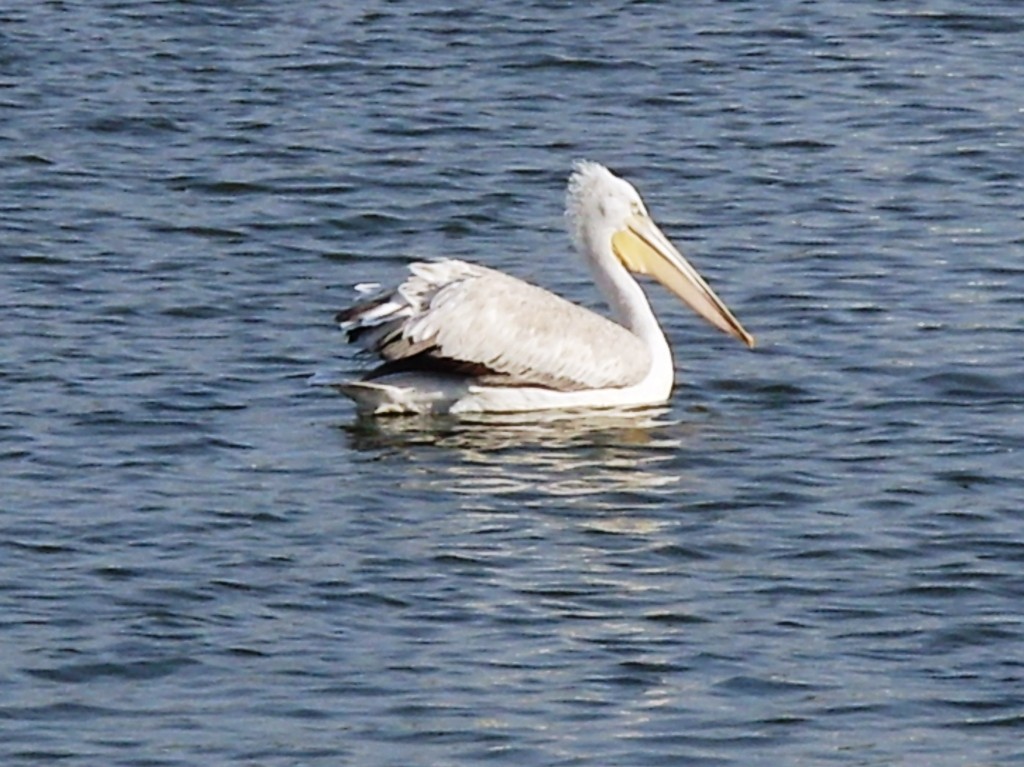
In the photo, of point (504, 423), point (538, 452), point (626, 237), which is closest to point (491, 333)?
point (504, 423)

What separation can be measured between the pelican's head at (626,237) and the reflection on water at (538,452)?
0.61m

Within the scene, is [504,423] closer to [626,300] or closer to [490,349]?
[490,349]

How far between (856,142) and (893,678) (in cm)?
621

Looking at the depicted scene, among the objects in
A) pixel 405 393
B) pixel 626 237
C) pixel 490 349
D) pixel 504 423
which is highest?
pixel 626 237

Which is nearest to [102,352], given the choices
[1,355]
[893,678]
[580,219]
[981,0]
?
[1,355]

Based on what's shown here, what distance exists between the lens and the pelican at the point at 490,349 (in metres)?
9.12

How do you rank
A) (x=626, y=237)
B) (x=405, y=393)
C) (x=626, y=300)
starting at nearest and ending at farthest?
(x=405, y=393) → (x=626, y=300) → (x=626, y=237)

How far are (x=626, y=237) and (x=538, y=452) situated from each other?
4.39 ft

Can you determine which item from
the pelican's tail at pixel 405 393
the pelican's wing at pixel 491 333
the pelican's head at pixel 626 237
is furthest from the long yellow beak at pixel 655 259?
the pelican's tail at pixel 405 393

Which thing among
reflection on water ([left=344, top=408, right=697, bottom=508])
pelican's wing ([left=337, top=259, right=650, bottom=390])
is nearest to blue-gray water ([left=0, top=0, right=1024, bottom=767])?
reflection on water ([left=344, top=408, right=697, bottom=508])

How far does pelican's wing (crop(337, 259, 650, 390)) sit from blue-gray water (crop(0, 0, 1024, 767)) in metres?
0.19

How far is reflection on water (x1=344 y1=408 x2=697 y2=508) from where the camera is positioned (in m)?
8.42

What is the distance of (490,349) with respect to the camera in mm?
9258

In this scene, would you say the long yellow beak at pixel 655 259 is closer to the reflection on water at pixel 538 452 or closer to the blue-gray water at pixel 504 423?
the blue-gray water at pixel 504 423
